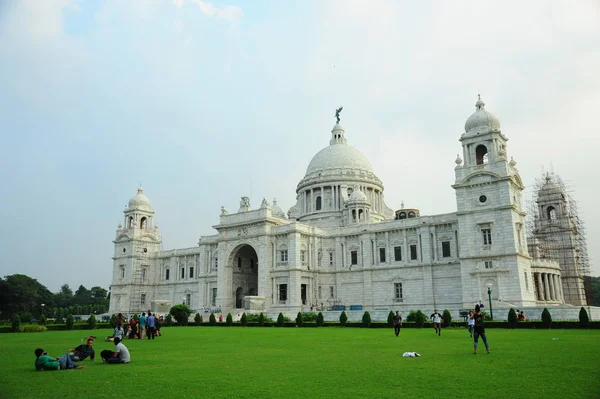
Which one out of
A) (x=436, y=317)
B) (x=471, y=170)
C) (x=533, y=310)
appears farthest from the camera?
(x=471, y=170)

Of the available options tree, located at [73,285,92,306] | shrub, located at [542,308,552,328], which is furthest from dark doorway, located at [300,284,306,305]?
tree, located at [73,285,92,306]

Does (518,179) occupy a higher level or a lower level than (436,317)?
higher

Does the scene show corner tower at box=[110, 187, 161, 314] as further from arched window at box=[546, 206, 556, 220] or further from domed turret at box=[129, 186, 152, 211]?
arched window at box=[546, 206, 556, 220]

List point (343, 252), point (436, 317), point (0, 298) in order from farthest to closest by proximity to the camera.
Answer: point (0, 298), point (343, 252), point (436, 317)

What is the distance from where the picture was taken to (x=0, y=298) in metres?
87.1

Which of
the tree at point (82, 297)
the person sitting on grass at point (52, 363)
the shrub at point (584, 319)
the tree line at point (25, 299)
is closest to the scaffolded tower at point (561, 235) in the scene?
the shrub at point (584, 319)

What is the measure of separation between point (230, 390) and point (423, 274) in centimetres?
4756

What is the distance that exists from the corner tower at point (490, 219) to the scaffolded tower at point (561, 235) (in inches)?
548

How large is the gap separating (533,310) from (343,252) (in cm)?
2693

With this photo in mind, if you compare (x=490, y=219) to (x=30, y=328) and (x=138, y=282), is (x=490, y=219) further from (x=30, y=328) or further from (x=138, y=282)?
(x=138, y=282)

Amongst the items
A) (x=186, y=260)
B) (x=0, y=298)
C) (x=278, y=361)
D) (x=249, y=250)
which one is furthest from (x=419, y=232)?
(x=0, y=298)

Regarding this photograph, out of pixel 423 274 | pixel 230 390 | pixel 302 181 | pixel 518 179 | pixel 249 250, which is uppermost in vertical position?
pixel 302 181

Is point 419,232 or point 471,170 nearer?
point 471,170

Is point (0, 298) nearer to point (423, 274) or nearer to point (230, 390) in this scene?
point (423, 274)
